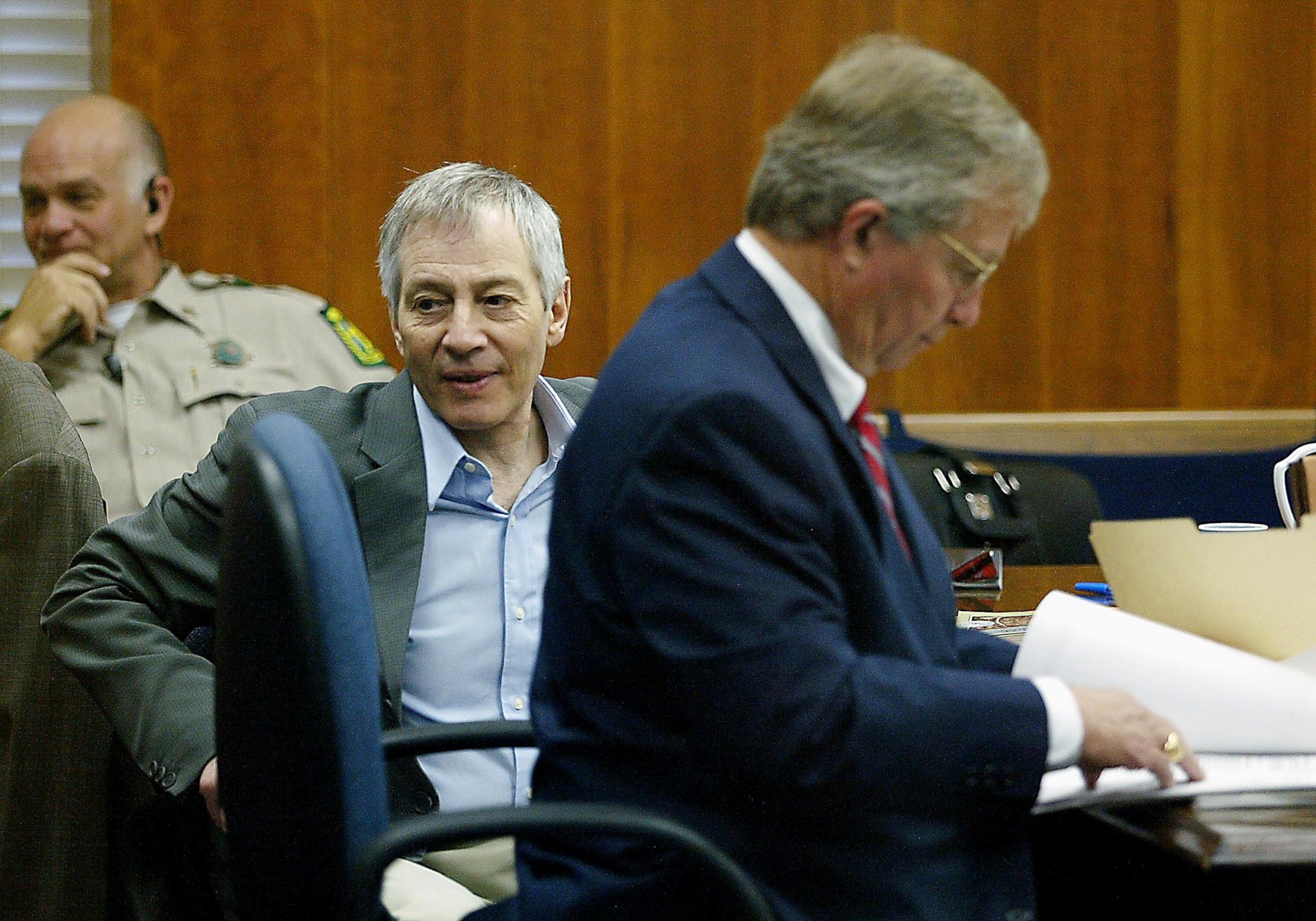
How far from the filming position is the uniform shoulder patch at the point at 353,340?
317 cm

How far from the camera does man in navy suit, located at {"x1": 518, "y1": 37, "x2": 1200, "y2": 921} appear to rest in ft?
3.50

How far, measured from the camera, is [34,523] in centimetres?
196

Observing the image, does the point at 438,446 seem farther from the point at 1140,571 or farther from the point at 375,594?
the point at 1140,571

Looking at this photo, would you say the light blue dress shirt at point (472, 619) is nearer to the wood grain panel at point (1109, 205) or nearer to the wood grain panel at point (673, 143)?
the wood grain panel at point (673, 143)

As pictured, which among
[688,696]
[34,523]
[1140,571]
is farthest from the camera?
[34,523]

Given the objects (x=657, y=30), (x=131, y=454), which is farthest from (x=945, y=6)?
(x=131, y=454)

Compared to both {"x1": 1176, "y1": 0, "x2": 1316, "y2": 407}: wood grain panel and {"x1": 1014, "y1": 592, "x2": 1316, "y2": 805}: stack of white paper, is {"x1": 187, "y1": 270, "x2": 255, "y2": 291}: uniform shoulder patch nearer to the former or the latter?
{"x1": 1176, "y1": 0, "x2": 1316, "y2": 407}: wood grain panel

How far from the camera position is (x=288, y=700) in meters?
1.13

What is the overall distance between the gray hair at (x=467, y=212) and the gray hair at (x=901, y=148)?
0.76 m

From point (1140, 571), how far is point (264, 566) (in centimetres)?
73

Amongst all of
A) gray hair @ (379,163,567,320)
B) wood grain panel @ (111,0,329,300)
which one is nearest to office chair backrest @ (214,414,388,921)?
gray hair @ (379,163,567,320)

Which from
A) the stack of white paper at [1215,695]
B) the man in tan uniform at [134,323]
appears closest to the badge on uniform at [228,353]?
the man in tan uniform at [134,323]

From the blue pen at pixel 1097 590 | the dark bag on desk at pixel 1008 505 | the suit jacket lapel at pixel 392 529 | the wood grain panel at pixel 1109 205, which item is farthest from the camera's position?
the wood grain panel at pixel 1109 205

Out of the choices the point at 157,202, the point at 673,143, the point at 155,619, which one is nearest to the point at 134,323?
the point at 157,202
